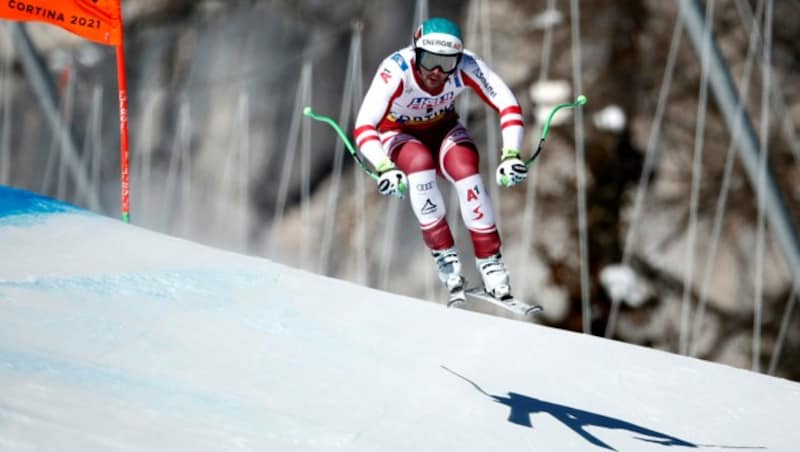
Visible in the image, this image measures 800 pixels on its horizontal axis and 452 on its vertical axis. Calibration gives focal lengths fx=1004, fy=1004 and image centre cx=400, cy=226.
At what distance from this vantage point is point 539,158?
10.1m

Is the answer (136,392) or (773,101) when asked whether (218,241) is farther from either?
(136,392)

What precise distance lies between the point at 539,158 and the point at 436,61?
635 centimetres

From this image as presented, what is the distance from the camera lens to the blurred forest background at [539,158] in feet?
31.2

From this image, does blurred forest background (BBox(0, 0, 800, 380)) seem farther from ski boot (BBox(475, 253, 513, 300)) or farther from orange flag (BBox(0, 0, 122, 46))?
ski boot (BBox(475, 253, 513, 300))

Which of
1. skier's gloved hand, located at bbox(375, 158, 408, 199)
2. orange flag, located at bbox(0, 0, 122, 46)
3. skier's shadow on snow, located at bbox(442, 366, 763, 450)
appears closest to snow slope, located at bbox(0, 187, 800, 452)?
skier's shadow on snow, located at bbox(442, 366, 763, 450)

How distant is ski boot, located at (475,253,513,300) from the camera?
4.04 m

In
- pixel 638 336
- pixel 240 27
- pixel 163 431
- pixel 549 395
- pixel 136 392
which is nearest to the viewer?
pixel 163 431

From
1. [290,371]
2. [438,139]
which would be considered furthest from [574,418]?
[438,139]

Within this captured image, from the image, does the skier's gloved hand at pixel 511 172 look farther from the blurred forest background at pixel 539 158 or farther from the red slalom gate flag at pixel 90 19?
the blurred forest background at pixel 539 158

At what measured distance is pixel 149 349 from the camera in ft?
11.9

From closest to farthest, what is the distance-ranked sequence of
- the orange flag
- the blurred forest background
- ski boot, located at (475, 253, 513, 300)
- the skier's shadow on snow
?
1. the skier's shadow on snow
2. ski boot, located at (475, 253, 513, 300)
3. the orange flag
4. the blurred forest background

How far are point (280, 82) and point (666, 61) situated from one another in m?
4.09

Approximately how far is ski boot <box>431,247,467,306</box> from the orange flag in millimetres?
2587

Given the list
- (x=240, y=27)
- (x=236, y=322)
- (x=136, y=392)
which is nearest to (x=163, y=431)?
(x=136, y=392)
